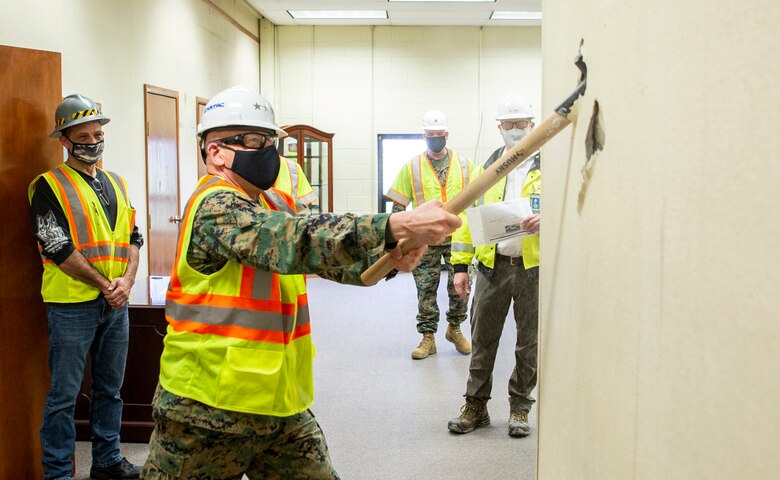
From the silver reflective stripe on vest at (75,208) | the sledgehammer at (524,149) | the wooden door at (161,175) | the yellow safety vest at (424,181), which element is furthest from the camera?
the wooden door at (161,175)

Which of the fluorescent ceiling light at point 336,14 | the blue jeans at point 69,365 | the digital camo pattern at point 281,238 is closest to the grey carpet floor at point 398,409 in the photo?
the blue jeans at point 69,365

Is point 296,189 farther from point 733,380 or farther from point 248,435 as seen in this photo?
point 733,380

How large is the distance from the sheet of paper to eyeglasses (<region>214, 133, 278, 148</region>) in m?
1.30

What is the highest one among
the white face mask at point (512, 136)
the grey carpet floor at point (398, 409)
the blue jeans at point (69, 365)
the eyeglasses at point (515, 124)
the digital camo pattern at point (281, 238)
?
the eyeglasses at point (515, 124)

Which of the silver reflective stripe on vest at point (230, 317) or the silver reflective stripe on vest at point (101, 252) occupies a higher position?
the silver reflective stripe on vest at point (101, 252)

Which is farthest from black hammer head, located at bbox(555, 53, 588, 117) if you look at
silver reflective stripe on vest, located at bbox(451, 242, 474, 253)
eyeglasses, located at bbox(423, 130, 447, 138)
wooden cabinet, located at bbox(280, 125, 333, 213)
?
wooden cabinet, located at bbox(280, 125, 333, 213)

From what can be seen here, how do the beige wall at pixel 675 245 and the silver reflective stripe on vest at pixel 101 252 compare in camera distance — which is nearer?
the beige wall at pixel 675 245

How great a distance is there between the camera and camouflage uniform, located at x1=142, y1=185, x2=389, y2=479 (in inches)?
63.6

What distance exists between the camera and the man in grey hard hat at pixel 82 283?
9.82ft

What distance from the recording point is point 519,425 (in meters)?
3.76

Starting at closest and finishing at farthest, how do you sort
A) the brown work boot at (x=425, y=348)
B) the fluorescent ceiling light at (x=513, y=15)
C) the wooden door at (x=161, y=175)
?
the brown work boot at (x=425, y=348), the wooden door at (x=161, y=175), the fluorescent ceiling light at (x=513, y=15)

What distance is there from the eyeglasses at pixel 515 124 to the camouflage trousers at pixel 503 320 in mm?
647

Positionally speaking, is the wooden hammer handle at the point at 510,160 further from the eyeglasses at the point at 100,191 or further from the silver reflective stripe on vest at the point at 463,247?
the silver reflective stripe on vest at the point at 463,247

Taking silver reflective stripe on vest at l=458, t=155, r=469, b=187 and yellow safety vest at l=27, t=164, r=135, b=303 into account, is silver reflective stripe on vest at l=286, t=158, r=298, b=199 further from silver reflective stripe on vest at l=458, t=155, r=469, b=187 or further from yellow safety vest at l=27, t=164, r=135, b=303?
yellow safety vest at l=27, t=164, r=135, b=303
